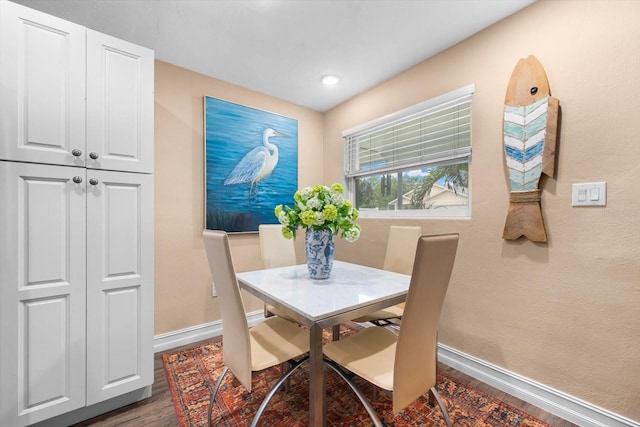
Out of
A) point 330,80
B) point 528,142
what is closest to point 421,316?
point 528,142

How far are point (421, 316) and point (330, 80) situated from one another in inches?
87.3

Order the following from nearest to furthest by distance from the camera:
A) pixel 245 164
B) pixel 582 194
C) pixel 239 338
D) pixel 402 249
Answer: pixel 239 338 → pixel 582 194 → pixel 402 249 → pixel 245 164

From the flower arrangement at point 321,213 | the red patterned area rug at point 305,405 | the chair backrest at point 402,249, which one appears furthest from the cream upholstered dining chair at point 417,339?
the chair backrest at point 402,249

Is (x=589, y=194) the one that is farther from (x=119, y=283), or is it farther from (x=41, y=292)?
(x=41, y=292)

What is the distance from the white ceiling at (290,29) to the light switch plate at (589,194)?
1137 millimetres

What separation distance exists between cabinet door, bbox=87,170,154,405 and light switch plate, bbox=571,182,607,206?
7.95ft

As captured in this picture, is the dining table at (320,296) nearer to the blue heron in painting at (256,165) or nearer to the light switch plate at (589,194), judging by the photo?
the light switch plate at (589,194)

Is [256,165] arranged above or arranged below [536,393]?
above

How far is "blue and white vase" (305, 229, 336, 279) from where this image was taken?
1.64 metres

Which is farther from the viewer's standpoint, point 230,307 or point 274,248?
point 274,248

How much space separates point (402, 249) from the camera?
2121 mm

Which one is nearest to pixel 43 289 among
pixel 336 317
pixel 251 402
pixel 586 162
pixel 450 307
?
pixel 251 402

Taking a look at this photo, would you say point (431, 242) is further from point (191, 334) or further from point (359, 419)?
point (191, 334)

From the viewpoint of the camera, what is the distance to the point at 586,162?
1428 millimetres
